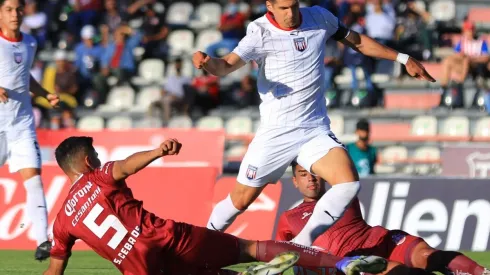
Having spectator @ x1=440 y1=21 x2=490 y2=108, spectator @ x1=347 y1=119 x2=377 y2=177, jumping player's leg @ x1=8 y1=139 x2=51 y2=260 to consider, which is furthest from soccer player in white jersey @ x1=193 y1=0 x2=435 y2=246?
spectator @ x1=440 y1=21 x2=490 y2=108

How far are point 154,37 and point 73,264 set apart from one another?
10879 mm

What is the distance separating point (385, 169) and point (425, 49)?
12.1 feet

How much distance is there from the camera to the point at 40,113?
19641mm

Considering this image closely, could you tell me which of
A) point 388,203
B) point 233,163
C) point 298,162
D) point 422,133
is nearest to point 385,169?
point 422,133

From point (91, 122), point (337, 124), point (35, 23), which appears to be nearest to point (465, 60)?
point (337, 124)

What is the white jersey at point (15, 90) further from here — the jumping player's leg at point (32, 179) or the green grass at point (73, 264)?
the green grass at point (73, 264)

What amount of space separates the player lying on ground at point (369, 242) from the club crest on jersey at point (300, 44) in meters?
0.93

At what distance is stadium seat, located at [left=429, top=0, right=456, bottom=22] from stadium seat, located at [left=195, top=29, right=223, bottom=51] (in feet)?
14.4

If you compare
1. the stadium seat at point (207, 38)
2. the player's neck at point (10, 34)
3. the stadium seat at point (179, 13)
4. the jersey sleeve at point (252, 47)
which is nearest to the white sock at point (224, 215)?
Answer: the jersey sleeve at point (252, 47)

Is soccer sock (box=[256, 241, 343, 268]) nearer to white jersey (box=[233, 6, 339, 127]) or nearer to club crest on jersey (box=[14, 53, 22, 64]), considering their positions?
white jersey (box=[233, 6, 339, 127])

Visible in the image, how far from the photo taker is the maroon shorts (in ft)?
23.8

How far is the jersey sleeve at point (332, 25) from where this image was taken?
338 inches

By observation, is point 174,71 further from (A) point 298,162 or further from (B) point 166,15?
(A) point 298,162

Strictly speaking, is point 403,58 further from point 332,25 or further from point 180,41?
point 180,41
